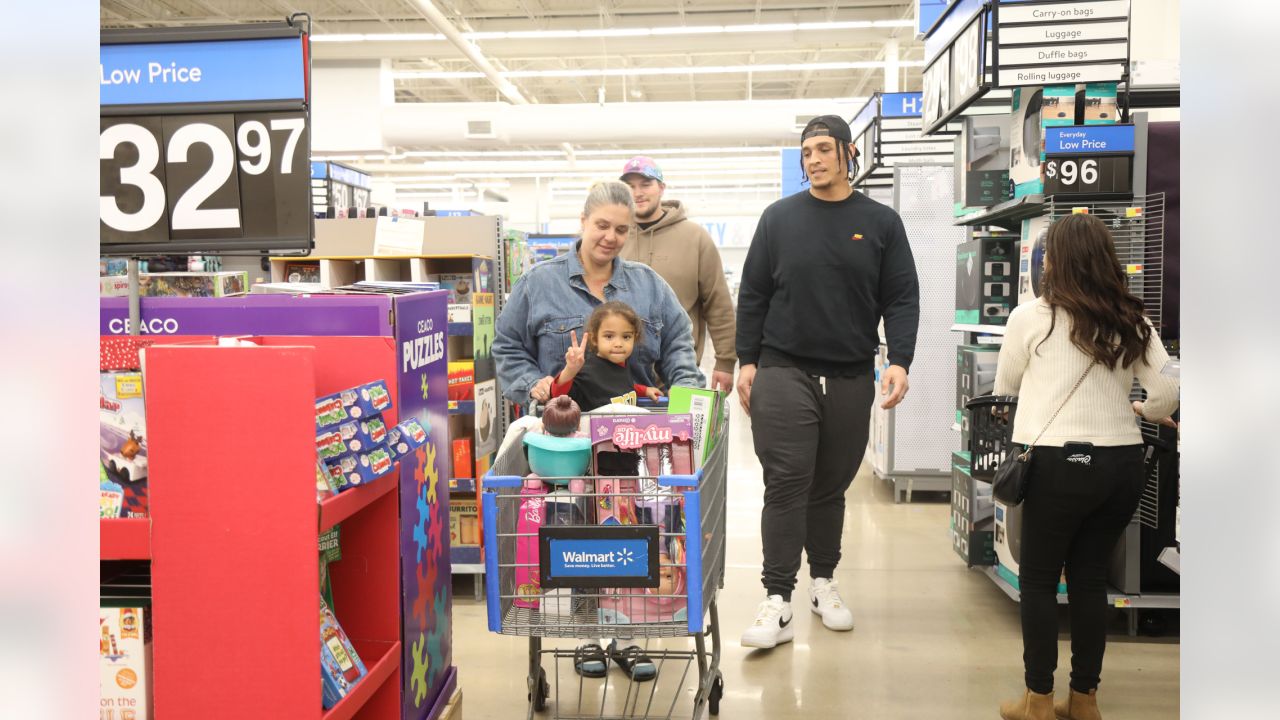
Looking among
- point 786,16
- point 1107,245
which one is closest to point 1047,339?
point 1107,245

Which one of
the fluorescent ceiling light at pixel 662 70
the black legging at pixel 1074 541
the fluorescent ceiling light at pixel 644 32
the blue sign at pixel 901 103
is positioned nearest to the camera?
the black legging at pixel 1074 541

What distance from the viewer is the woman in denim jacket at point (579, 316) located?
10.6ft

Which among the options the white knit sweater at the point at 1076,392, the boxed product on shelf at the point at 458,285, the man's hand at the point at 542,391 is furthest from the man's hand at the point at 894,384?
the boxed product on shelf at the point at 458,285

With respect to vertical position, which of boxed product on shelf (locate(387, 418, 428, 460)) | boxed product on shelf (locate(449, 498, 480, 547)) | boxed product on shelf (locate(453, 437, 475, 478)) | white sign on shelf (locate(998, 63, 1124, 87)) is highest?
white sign on shelf (locate(998, 63, 1124, 87))

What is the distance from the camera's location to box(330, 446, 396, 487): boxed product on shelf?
183 centimetres

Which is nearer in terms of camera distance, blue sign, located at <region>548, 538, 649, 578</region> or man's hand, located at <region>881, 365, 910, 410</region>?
blue sign, located at <region>548, 538, 649, 578</region>

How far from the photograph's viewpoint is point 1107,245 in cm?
295

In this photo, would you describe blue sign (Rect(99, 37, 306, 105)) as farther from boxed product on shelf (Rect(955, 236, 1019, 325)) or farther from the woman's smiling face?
boxed product on shelf (Rect(955, 236, 1019, 325))

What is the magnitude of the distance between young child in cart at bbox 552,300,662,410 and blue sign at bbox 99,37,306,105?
1152 mm

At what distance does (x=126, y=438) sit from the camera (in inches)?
73.2

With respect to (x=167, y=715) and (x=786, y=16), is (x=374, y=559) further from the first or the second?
(x=786, y=16)

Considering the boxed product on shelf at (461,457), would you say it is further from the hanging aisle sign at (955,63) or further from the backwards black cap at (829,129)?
the hanging aisle sign at (955,63)

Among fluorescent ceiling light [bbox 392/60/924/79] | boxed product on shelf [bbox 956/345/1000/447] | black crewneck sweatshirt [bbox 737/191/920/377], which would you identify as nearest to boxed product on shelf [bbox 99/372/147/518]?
black crewneck sweatshirt [bbox 737/191/920/377]

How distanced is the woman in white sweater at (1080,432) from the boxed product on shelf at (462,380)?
2.58m
